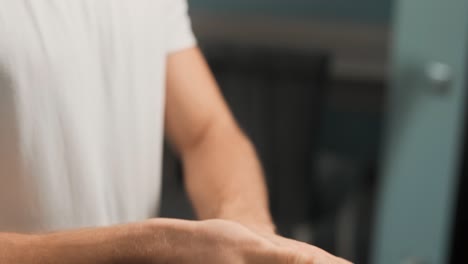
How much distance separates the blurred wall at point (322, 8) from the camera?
780 millimetres

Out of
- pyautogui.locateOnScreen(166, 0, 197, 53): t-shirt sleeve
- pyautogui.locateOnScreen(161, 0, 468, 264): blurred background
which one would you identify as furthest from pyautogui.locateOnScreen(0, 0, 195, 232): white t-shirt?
pyautogui.locateOnScreen(161, 0, 468, 264): blurred background

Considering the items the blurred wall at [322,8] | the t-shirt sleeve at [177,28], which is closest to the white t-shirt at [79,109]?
the t-shirt sleeve at [177,28]

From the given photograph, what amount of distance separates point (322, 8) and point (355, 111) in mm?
141

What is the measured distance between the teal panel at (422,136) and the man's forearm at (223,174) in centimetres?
25

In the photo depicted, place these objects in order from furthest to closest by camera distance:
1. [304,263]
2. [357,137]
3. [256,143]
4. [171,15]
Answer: [357,137], [256,143], [171,15], [304,263]

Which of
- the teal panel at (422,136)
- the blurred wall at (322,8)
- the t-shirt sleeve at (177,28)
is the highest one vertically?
the t-shirt sleeve at (177,28)

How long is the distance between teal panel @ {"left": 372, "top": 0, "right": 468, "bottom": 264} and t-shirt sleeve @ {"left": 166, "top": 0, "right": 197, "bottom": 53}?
0.28 m

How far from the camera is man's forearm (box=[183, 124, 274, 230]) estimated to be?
1.11 ft

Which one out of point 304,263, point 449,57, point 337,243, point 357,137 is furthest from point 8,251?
point 357,137

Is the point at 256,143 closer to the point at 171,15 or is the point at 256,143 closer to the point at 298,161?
the point at 298,161

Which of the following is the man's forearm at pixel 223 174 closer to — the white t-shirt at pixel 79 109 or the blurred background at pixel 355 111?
the white t-shirt at pixel 79 109

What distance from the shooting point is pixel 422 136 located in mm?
599

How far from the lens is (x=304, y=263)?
200 mm

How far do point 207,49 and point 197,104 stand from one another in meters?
0.36
